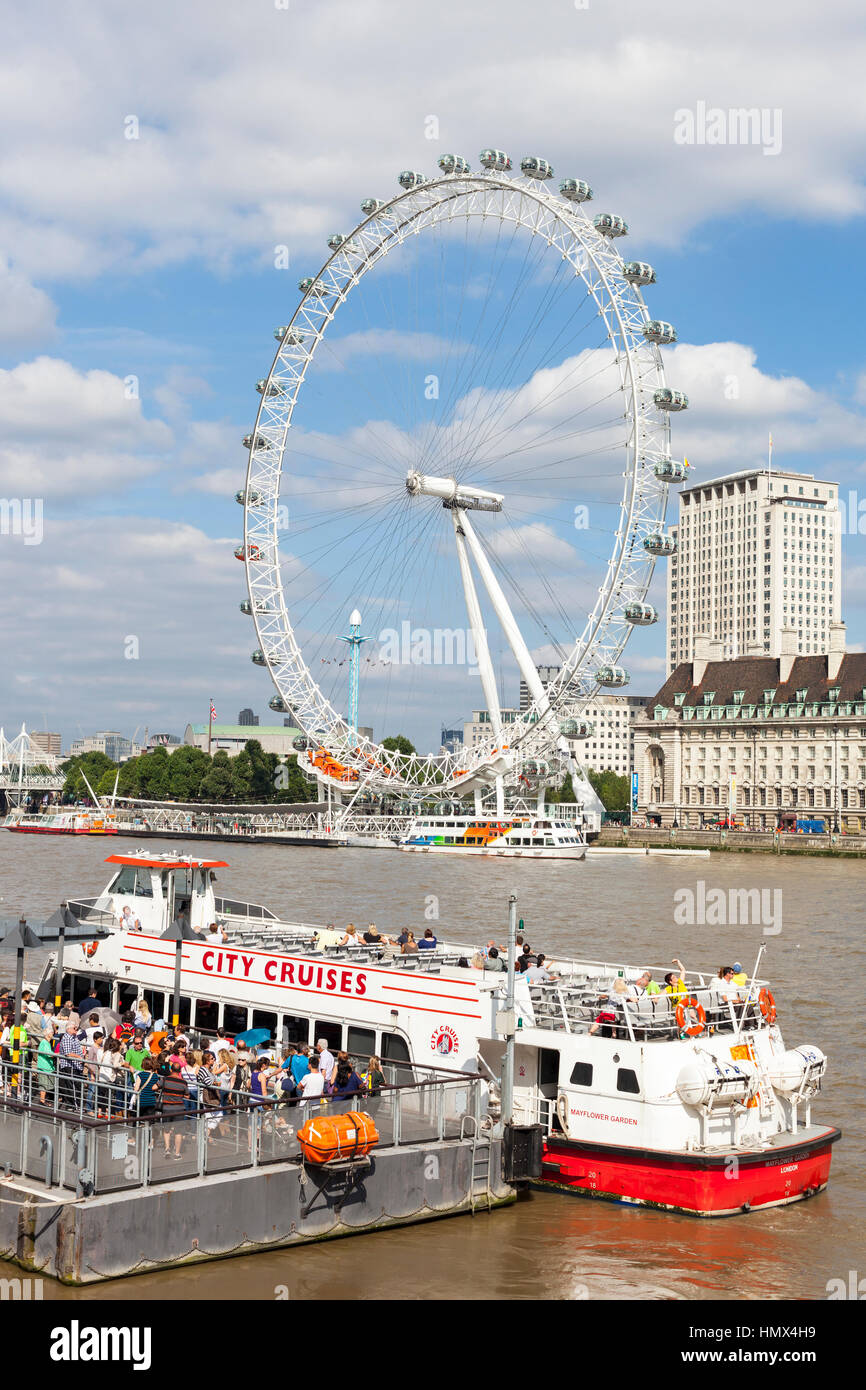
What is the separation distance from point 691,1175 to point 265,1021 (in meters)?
6.97

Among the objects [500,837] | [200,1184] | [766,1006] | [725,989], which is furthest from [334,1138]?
[500,837]

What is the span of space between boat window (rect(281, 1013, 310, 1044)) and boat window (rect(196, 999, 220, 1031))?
4.79 ft

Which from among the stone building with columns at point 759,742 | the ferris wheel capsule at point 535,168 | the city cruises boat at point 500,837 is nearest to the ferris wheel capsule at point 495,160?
the ferris wheel capsule at point 535,168

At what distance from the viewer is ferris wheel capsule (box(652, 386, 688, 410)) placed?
7362 centimetres

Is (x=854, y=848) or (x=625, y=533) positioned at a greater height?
(x=625, y=533)

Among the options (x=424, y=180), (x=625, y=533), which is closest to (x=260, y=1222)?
(x=625, y=533)

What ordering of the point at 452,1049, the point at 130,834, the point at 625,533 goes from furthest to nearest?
the point at 130,834 < the point at 625,533 < the point at 452,1049

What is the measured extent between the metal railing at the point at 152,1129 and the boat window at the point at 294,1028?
13.3 feet

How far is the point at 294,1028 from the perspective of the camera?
21969mm

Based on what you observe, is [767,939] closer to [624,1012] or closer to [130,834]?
[624,1012]

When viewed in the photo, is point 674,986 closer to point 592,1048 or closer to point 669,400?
point 592,1048
